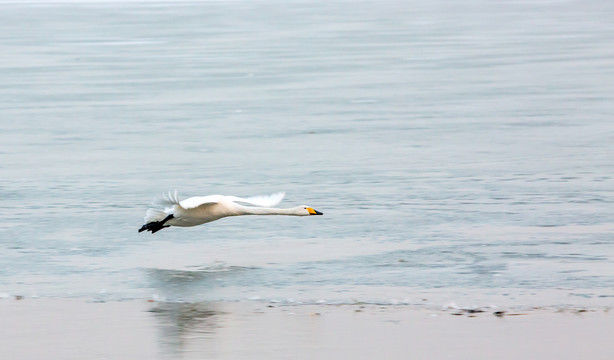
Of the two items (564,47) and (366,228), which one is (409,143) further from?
(564,47)

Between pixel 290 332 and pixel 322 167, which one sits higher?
pixel 290 332

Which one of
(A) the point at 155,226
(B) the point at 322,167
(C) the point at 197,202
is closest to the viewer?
(C) the point at 197,202

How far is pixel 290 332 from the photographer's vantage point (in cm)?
605

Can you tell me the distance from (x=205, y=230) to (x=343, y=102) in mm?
6844

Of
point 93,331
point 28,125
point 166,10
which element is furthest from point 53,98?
point 166,10

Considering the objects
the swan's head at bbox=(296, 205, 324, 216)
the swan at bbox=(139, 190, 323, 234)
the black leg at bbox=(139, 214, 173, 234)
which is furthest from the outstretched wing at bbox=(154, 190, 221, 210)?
the swan's head at bbox=(296, 205, 324, 216)

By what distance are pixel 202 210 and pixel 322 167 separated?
118 inches

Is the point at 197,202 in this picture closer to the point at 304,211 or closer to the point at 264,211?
the point at 264,211

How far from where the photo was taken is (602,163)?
10.9 m

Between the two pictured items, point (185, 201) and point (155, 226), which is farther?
point (155, 226)

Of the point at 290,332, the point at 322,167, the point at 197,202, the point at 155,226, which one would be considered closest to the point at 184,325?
the point at 290,332

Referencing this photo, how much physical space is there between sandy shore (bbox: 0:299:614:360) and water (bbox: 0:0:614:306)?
311 mm

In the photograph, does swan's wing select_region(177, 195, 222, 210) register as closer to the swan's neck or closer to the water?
the swan's neck

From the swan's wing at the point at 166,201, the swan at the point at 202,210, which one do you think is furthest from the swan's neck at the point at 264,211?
the swan's wing at the point at 166,201
